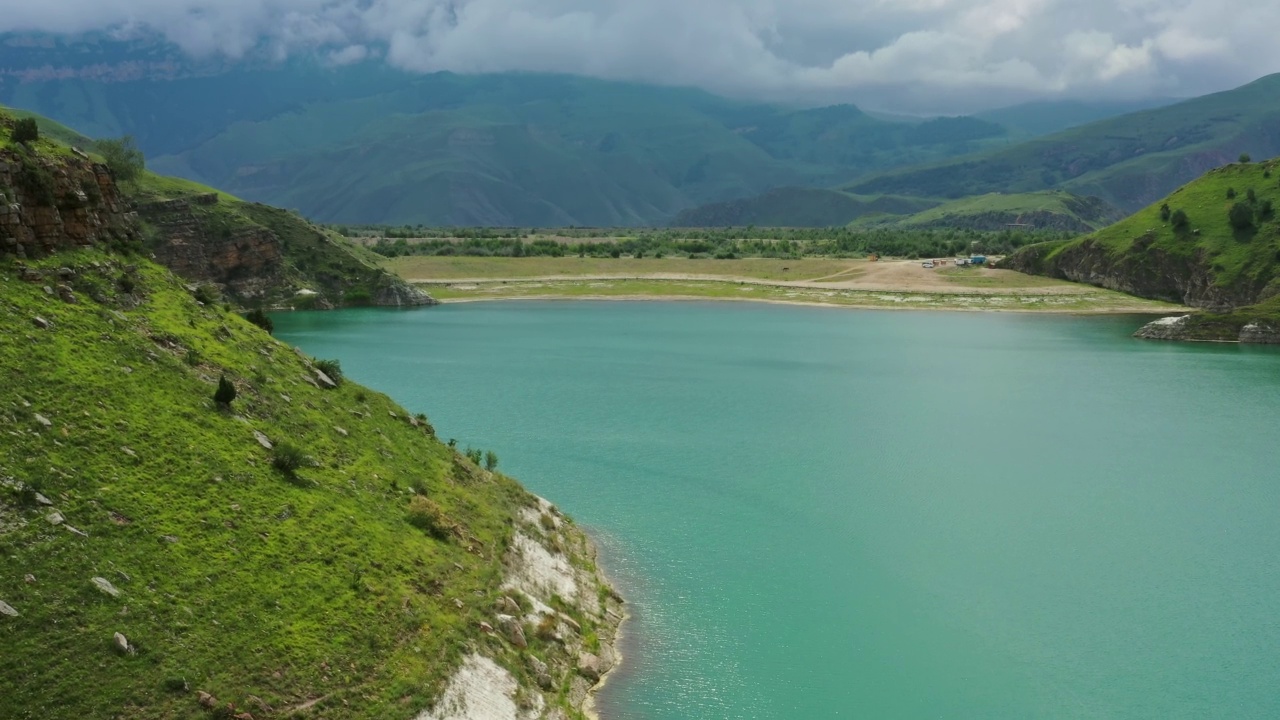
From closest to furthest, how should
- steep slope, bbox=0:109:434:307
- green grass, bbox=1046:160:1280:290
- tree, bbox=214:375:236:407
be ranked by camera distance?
1. tree, bbox=214:375:236:407
2. steep slope, bbox=0:109:434:307
3. green grass, bbox=1046:160:1280:290

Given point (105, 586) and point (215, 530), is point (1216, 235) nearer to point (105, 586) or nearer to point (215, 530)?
point (215, 530)

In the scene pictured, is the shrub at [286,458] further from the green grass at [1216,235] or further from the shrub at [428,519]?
the green grass at [1216,235]

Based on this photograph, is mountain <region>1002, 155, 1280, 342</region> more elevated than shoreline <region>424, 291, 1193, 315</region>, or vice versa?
mountain <region>1002, 155, 1280, 342</region>

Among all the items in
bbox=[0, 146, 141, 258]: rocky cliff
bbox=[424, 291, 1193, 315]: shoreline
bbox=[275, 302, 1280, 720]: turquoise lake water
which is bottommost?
bbox=[275, 302, 1280, 720]: turquoise lake water

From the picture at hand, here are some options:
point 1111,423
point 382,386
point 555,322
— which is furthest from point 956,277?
point 382,386

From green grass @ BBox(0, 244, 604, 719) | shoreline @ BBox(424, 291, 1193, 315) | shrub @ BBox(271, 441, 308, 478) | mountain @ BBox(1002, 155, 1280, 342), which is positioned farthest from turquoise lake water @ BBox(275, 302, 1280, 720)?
shoreline @ BBox(424, 291, 1193, 315)

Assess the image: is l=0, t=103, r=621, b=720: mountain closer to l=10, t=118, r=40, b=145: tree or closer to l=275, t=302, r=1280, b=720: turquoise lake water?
l=10, t=118, r=40, b=145: tree
